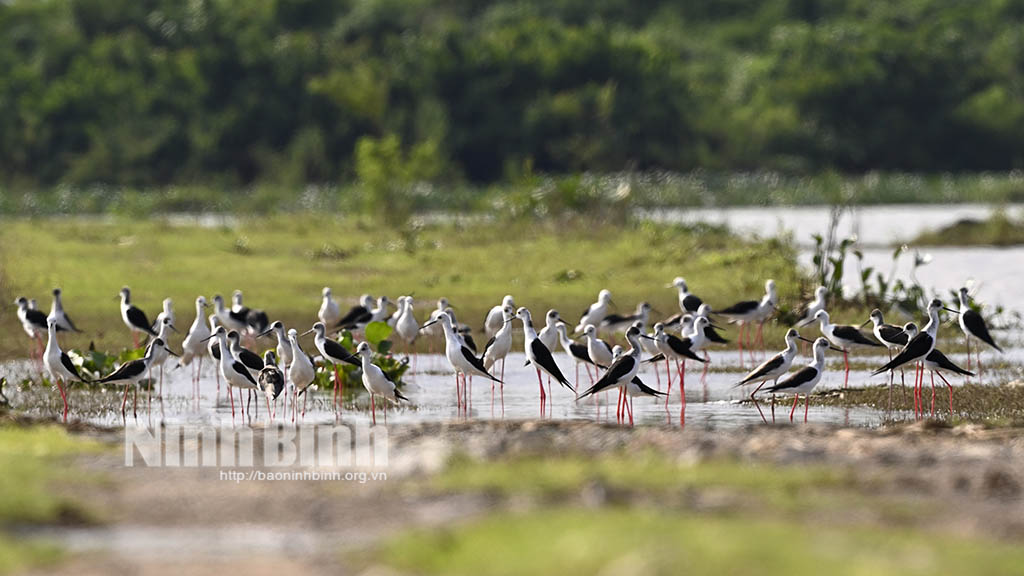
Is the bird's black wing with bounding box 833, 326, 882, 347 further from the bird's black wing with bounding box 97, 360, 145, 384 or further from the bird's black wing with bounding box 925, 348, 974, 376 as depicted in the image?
the bird's black wing with bounding box 97, 360, 145, 384

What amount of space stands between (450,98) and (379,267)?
39.0 meters

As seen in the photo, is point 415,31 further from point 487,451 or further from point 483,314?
point 487,451

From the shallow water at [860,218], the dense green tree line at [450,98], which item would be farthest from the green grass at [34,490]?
the dense green tree line at [450,98]

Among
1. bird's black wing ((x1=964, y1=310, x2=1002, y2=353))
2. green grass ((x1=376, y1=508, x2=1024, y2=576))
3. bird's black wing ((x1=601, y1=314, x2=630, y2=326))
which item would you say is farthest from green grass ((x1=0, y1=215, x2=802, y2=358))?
green grass ((x1=376, y1=508, x2=1024, y2=576))

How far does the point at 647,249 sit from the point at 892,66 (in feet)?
143

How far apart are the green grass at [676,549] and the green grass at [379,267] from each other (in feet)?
42.1

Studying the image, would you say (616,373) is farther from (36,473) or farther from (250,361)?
(36,473)

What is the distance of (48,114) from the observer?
6331 centimetres

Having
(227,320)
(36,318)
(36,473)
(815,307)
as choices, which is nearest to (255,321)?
(227,320)

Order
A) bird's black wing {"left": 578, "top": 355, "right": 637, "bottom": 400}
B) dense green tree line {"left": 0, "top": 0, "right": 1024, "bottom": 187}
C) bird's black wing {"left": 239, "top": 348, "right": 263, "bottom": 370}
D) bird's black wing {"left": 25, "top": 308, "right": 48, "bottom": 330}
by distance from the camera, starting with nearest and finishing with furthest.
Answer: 1. bird's black wing {"left": 578, "top": 355, "right": 637, "bottom": 400}
2. bird's black wing {"left": 239, "top": 348, "right": 263, "bottom": 370}
3. bird's black wing {"left": 25, "top": 308, "right": 48, "bottom": 330}
4. dense green tree line {"left": 0, "top": 0, "right": 1024, "bottom": 187}

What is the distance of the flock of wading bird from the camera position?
14477 mm

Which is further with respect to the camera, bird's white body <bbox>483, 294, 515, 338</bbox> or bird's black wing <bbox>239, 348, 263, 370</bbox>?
bird's white body <bbox>483, 294, 515, 338</bbox>

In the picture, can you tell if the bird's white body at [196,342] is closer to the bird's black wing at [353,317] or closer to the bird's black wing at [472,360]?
the bird's black wing at [353,317]

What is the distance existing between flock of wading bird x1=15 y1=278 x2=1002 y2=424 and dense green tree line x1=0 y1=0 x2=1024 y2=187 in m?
37.8
